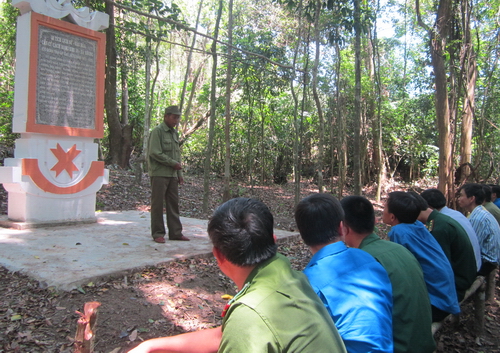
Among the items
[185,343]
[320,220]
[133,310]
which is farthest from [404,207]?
[133,310]

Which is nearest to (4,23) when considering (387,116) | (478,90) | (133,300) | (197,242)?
(197,242)

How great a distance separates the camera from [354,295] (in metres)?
1.58

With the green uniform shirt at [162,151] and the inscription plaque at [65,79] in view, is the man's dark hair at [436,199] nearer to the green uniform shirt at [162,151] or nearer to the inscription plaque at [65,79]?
the green uniform shirt at [162,151]

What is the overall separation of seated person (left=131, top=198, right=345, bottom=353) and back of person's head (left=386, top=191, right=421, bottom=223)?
5.39 feet

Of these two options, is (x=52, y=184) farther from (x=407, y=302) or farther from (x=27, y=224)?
(x=407, y=302)

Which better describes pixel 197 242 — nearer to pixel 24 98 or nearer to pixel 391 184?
pixel 24 98

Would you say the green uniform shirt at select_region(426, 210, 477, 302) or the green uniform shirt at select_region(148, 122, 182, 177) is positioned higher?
the green uniform shirt at select_region(148, 122, 182, 177)

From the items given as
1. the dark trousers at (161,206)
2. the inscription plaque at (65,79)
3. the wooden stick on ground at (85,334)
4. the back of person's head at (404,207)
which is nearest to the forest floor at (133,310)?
the dark trousers at (161,206)

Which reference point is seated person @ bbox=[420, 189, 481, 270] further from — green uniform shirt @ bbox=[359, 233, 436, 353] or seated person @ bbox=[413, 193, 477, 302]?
green uniform shirt @ bbox=[359, 233, 436, 353]

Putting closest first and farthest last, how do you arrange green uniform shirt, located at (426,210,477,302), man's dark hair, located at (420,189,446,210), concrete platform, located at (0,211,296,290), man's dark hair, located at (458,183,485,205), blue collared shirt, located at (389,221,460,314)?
1. blue collared shirt, located at (389,221,460,314)
2. green uniform shirt, located at (426,210,477,302)
3. concrete platform, located at (0,211,296,290)
4. man's dark hair, located at (420,189,446,210)
5. man's dark hair, located at (458,183,485,205)

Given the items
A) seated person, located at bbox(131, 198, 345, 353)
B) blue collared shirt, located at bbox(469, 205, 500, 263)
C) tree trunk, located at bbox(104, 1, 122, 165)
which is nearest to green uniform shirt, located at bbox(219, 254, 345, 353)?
seated person, located at bbox(131, 198, 345, 353)

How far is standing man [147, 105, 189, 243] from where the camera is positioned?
15.8ft

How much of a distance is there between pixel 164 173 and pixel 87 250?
4.20 ft

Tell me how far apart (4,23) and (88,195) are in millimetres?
9447
